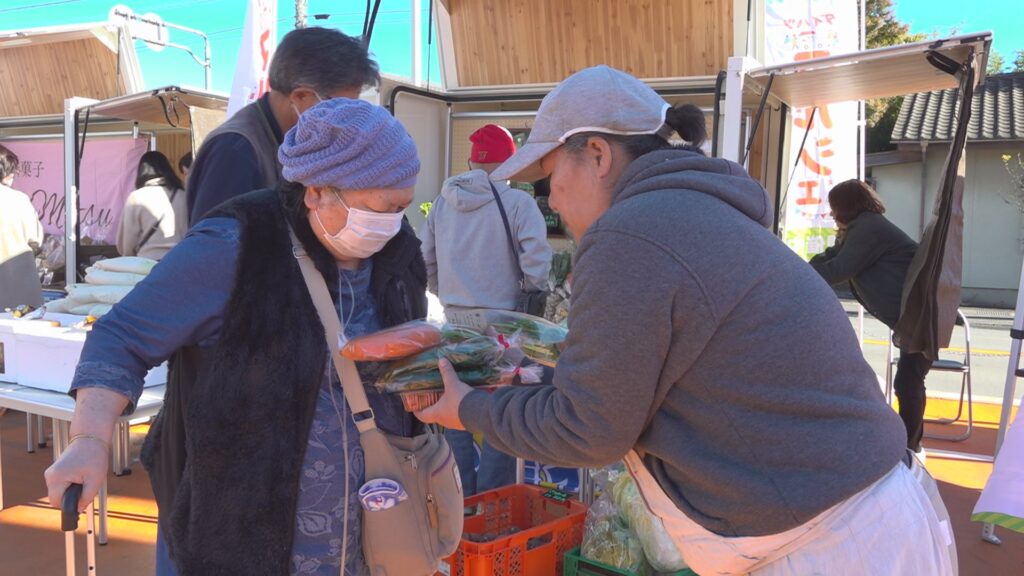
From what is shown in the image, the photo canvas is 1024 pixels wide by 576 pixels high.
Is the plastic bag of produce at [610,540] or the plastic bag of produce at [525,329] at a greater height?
the plastic bag of produce at [525,329]

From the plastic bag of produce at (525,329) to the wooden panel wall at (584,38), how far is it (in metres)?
4.43

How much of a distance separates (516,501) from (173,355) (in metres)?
2.27

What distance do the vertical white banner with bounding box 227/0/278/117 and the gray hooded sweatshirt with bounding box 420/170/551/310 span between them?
4.59 feet

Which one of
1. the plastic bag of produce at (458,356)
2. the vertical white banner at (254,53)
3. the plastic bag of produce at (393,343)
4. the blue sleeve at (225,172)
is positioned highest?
the vertical white banner at (254,53)

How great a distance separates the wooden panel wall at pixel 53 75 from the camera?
868cm

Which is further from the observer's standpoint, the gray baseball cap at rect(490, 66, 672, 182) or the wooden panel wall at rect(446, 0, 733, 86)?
the wooden panel wall at rect(446, 0, 733, 86)

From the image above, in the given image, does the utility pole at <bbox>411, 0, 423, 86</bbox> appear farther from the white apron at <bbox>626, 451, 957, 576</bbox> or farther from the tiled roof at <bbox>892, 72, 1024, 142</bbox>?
the tiled roof at <bbox>892, 72, 1024, 142</bbox>

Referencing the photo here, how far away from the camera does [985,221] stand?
20266 mm

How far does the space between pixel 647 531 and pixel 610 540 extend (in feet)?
0.58

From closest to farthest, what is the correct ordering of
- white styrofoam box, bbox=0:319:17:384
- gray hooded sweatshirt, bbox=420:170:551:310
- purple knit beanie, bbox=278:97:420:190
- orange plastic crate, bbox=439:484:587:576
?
purple knit beanie, bbox=278:97:420:190 < orange plastic crate, bbox=439:484:587:576 < white styrofoam box, bbox=0:319:17:384 < gray hooded sweatshirt, bbox=420:170:551:310

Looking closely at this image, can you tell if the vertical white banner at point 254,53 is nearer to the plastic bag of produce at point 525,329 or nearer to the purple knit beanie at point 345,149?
the plastic bag of produce at point 525,329

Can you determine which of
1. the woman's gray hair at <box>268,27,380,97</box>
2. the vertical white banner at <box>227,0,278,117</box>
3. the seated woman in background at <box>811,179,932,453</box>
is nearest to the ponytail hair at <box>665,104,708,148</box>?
the woman's gray hair at <box>268,27,380,97</box>

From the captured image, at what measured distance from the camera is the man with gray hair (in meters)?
2.35

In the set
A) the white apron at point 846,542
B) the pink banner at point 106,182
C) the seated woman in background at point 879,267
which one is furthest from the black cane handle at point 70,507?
the pink banner at point 106,182
